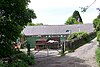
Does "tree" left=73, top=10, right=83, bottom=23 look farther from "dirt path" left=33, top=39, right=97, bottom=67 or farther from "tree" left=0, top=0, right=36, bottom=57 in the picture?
"tree" left=0, top=0, right=36, bottom=57

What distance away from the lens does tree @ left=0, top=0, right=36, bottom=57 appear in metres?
22.2

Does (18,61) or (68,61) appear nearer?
(18,61)

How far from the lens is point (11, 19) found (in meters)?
22.9

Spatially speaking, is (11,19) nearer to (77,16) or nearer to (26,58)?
(26,58)

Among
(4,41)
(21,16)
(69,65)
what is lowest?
(69,65)

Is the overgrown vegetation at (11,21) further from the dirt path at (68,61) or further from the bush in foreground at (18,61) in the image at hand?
the dirt path at (68,61)

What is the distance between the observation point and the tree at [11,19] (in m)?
22.2

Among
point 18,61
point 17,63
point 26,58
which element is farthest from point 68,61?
point 17,63

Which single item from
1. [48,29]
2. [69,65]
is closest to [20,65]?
[69,65]

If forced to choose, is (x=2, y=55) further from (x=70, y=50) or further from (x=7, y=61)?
(x=70, y=50)

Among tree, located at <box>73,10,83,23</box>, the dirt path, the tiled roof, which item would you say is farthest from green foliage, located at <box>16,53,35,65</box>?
tree, located at <box>73,10,83,23</box>

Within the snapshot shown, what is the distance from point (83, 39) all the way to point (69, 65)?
942 inches

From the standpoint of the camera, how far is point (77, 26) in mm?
84938

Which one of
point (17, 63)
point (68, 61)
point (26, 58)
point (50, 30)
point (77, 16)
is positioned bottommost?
point (68, 61)
